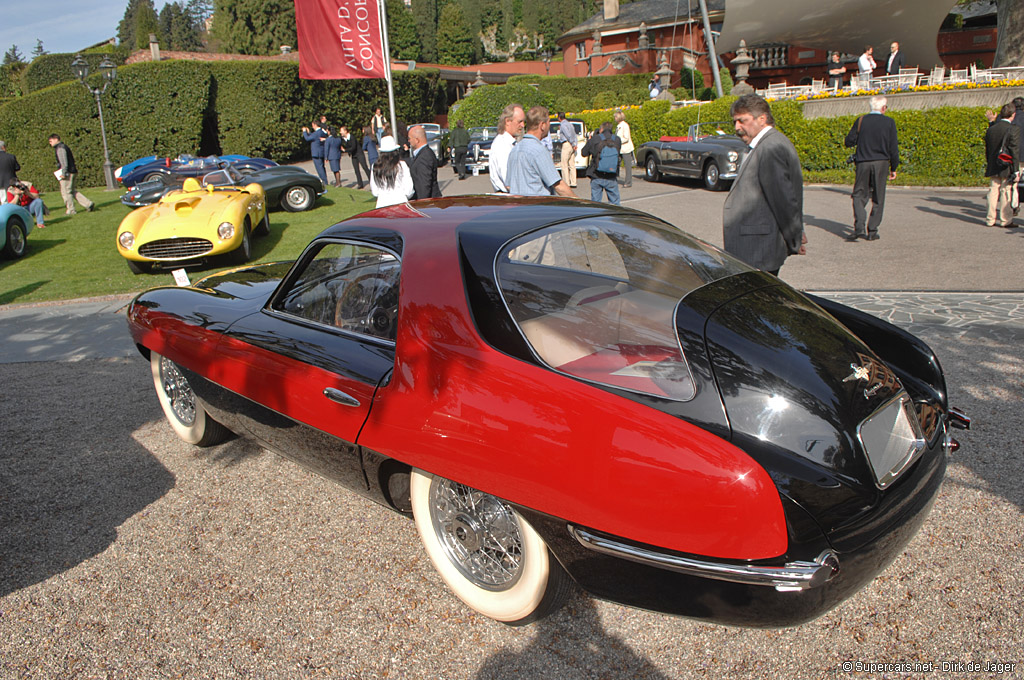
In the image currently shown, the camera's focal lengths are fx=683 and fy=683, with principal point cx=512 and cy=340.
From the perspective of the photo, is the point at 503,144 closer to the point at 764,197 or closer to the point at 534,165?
the point at 534,165

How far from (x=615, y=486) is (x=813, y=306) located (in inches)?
52.8

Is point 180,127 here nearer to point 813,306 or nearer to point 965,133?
point 965,133

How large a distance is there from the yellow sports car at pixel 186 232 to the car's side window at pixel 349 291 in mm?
6816

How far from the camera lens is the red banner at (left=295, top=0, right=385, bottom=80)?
13.4m

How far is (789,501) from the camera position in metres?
1.84

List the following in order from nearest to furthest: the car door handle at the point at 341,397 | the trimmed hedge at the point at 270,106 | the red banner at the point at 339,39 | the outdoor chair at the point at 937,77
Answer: the car door handle at the point at 341,397
the red banner at the point at 339,39
the outdoor chair at the point at 937,77
the trimmed hedge at the point at 270,106

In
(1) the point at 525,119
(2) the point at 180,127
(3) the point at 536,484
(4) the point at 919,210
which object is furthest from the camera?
(2) the point at 180,127

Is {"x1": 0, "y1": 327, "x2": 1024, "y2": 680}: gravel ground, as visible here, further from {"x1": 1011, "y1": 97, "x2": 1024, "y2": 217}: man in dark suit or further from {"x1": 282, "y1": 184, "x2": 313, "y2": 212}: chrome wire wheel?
{"x1": 282, "y1": 184, "x2": 313, "y2": 212}: chrome wire wheel

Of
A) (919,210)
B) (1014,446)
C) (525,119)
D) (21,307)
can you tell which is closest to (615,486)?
(1014,446)

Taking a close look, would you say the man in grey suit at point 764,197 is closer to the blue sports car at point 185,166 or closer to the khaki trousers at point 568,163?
the khaki trousers at point 568,163

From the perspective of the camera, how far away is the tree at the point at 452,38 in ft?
283

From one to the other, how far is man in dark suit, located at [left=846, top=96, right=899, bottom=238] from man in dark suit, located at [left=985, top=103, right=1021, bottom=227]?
1.40 meters

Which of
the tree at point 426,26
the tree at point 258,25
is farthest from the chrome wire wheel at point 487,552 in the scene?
the tree at point 426,26

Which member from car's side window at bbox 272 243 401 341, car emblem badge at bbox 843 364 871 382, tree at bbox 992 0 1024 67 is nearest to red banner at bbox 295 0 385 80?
car's side window at bbox 272 243 401 341
